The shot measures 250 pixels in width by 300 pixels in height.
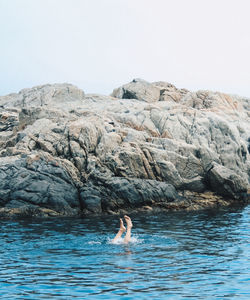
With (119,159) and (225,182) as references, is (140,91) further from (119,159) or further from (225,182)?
(119,159)

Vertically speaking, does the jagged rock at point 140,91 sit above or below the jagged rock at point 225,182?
above

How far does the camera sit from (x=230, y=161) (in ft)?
177

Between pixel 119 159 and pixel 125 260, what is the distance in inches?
890

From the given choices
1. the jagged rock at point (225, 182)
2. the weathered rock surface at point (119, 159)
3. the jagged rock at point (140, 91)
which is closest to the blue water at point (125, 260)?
the weathered rock surface at point (119, 159)

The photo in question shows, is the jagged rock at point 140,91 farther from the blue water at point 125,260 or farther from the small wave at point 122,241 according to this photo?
the small wave at point 122,241

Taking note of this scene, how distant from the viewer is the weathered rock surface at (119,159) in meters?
42.2

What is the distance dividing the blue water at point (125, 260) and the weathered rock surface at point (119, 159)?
15.0 ft

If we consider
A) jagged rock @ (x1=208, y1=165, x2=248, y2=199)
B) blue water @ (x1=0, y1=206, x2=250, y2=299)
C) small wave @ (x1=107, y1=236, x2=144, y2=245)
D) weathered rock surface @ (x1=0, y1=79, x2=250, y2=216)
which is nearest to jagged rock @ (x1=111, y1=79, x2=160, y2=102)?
weathered rock surface @ (x1=0, y1=79, x2=250, y2=216)

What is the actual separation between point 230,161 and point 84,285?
37.9 m

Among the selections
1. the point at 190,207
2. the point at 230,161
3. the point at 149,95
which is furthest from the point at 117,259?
the point at 149,95

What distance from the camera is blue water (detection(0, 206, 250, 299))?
1828 centimetres

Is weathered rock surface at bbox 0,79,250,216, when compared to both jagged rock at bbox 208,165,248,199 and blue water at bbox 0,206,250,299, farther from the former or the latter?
blue water at bbox 0,206,250,299

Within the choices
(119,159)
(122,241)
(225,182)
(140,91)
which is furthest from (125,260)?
(140,91)

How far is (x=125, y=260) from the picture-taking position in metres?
23.8
